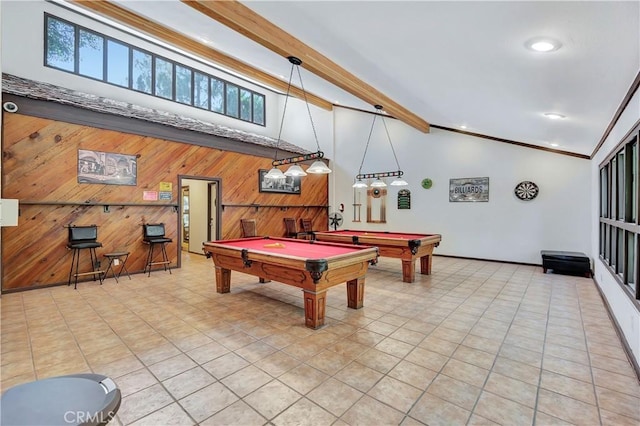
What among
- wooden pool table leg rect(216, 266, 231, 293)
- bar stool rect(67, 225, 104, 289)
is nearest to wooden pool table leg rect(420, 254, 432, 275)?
wooden pool table leg rect(216, 266, 231, 293)

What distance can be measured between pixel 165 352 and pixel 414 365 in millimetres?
2357

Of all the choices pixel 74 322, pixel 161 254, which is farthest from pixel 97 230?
pixel 74 322

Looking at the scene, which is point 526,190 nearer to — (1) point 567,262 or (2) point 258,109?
(1) point 567,262

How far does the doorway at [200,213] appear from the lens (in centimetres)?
811

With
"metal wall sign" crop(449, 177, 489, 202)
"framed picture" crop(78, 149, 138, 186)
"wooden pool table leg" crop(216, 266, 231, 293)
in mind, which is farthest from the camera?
"metal wall sign" crop(449, 177, 489, 202)

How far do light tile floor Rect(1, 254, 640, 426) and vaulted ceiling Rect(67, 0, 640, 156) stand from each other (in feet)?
8.44

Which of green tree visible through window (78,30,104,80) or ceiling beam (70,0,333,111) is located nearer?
ceiling beam (70,0,333,111)

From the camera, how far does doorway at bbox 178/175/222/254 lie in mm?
8111

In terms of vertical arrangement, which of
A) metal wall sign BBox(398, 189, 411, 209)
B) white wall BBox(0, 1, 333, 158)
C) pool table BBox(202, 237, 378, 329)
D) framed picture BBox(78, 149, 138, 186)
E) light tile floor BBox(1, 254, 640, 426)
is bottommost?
light tile floor BBox(1, 254, 640, 426)

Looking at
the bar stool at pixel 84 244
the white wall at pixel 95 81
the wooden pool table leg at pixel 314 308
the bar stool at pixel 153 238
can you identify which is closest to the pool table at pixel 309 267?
the wooden pool table leg at pixel 314 308

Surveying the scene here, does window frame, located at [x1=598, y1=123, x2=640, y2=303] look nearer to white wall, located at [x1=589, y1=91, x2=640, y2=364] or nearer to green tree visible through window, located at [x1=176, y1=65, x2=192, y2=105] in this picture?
white wall, located at [x1=589, y1=91, x2=640, y2=364]

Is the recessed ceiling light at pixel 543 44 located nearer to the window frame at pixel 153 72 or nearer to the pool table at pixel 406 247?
the pool table at pixel 406 247

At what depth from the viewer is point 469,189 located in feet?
26.7

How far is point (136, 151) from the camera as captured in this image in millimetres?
6332
